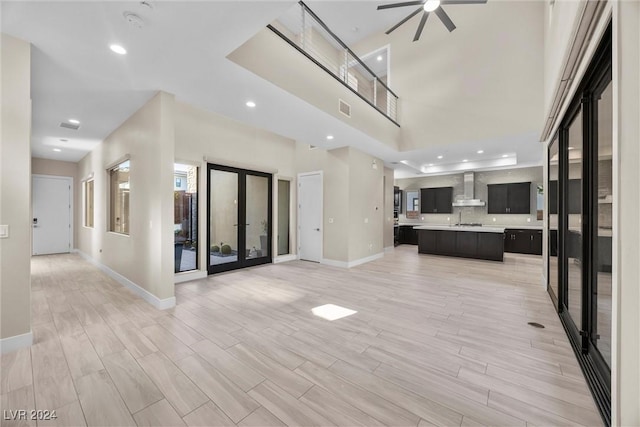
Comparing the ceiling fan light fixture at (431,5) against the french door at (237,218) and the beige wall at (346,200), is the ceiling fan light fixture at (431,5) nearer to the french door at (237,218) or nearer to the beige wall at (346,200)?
the beige wall at (346,200)

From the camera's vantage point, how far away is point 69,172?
8.03 metres

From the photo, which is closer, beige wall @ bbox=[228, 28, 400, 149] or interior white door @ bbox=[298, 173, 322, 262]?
beige wall @ bbox=[228, 28, 400, 149]

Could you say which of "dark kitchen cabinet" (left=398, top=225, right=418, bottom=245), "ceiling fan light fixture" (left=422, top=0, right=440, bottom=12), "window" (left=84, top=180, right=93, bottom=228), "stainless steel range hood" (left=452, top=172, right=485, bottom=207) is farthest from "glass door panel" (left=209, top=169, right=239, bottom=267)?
"stainless steel range hood" (left=452, top=172, right=485, bottom=207)

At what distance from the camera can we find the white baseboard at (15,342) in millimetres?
2389

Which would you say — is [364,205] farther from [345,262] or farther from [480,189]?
[480,189]

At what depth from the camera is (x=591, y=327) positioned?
2.25 meters

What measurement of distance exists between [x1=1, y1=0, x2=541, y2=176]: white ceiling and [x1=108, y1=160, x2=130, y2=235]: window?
0.82 meters

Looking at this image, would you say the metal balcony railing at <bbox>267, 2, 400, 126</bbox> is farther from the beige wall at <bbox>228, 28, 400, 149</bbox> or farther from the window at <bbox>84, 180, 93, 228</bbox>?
the window at <bbox>84, 180, 93, 228</bbox>

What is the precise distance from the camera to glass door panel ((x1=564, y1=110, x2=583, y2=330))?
8.64ft

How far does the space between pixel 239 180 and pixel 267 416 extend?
5.13 metres

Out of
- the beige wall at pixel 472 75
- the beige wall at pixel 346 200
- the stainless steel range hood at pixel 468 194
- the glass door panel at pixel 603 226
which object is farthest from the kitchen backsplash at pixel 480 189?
the glass door panel at pixel 603 226

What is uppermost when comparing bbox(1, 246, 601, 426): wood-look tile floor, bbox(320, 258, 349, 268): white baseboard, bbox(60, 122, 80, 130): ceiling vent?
bbox(60, 122, 80, 130): ceiling vent
